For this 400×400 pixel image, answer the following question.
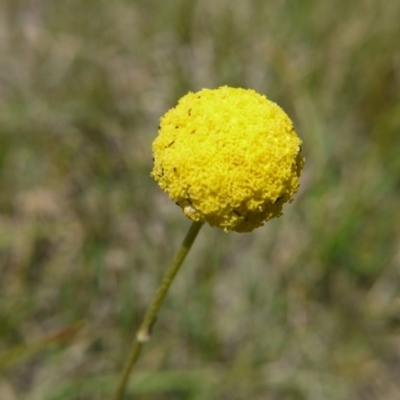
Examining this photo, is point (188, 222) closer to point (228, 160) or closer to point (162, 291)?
point (162, 291)

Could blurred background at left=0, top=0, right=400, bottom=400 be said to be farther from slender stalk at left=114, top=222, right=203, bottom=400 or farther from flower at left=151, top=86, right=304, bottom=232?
flower at left=151, top=86, right=304, bottom=232

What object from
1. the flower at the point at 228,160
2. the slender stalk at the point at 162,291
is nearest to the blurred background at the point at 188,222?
the slender stalk at the point at 162,291

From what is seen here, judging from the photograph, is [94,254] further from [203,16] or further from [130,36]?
[203,16]

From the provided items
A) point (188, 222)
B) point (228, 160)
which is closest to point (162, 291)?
point (228, 160)

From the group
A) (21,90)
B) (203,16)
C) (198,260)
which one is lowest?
(198,260)

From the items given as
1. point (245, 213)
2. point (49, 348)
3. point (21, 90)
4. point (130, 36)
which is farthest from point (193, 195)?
point (130, 36)

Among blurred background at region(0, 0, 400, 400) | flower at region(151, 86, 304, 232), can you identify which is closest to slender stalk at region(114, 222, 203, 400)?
flower at region(151, 86, 304, 232)

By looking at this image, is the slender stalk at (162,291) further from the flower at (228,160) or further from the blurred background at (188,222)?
the blurred background at (188,222)
